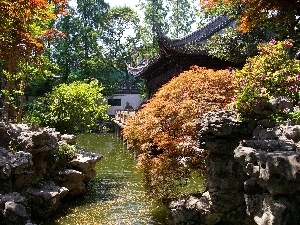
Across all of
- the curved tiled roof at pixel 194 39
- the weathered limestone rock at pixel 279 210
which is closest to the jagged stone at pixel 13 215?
the weathered limestone rock at pixel 279 210

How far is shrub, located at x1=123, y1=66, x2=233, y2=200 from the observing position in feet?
29.4

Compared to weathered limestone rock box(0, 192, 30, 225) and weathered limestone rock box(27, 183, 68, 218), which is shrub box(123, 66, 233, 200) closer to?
weathered limestone rock box(27, 183, 68, 218)

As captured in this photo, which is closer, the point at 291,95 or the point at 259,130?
the point at 259,130

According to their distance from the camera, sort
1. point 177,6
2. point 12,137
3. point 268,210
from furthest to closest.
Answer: point 177,6
point 12,137
point 268,210

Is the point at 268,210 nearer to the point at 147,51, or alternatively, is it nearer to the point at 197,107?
the point at 197,107

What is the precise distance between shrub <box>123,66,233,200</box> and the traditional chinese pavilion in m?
11.4

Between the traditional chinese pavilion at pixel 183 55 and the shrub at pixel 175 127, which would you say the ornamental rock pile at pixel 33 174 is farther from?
the traditional chinese pavilion at pixel 183 55

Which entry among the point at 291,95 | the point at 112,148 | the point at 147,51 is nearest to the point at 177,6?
the point at 147,51

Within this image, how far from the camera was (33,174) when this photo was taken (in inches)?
421

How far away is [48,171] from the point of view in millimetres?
11891

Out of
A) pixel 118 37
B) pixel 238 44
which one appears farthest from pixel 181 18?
pixel 238 44

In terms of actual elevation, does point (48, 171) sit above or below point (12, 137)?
below

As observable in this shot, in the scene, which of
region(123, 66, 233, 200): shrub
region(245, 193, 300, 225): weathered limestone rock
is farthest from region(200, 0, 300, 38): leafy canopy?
region(245, 193, 300, 225): weathered limestone rock

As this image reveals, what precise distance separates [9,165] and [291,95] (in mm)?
6637
